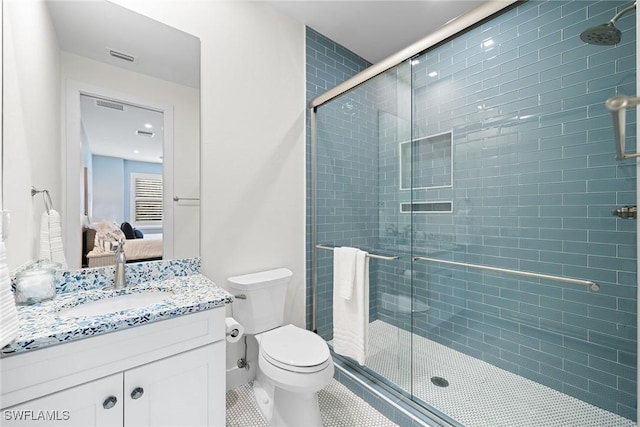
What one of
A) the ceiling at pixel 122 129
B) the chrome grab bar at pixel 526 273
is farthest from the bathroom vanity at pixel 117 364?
the chrome grab bar at pixel 526 273

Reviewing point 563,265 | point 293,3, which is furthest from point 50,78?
point 563,265

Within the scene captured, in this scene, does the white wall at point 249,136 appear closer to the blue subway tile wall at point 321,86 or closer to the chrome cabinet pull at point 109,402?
the blue subway tile wall at point 321,86

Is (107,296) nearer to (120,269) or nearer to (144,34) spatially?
(120,269)

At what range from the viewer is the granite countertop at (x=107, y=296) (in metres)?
0.84

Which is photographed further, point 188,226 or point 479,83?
point 479,83

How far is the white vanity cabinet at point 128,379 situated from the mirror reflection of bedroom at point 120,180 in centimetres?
58

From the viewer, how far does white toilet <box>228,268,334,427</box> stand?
50.6 inches

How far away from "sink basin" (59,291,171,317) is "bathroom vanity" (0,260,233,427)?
0.01 m

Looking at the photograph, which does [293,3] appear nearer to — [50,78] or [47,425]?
[50,78]

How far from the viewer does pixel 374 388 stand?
64.5 inches

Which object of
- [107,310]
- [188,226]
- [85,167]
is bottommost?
[107,310]

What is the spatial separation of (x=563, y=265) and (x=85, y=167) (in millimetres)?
2516

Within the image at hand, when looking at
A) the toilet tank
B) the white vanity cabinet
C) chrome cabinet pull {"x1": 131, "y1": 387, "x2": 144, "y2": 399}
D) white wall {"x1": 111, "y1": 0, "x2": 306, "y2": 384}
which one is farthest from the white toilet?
chrome cabinet pull {"x1": 131, "y1": 387, "x2": 144, "y2": 399}

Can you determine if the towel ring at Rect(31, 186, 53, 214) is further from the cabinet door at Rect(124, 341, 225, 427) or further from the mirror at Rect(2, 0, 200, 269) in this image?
the cabinet door at Rect(124, 341, 225, 427)
